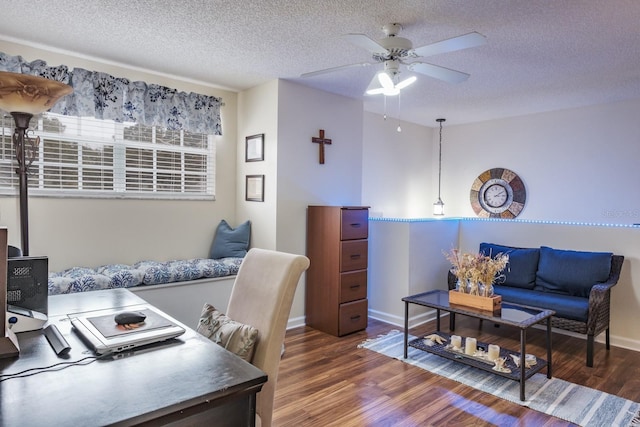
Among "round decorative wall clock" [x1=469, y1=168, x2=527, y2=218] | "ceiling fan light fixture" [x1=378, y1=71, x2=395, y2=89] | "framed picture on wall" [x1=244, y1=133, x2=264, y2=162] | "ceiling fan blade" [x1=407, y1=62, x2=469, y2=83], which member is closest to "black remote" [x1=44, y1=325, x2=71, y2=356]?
"ceiling fan light fixture" [x1=378, y1=71, x2=395, y2=89]

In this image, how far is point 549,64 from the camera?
3.29 m

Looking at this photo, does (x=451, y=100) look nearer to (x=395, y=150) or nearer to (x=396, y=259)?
(x=395, y=150)

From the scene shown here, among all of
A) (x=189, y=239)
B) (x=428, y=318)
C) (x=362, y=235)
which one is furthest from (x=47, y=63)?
(x=428, y=318)

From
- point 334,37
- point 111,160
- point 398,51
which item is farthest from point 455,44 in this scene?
point 111,160

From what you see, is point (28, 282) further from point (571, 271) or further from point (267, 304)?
point (571, 271)

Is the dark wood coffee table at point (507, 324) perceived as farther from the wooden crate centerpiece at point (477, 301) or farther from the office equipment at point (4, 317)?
the office equipment at point (4, 317)

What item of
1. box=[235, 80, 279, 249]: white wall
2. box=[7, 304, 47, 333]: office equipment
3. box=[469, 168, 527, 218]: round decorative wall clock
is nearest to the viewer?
box=[7, 304, 47, 333]: office equipment

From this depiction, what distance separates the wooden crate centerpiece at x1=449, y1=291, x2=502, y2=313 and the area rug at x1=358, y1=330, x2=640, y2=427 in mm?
496

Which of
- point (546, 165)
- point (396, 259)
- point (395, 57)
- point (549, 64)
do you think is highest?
point (549, 64)

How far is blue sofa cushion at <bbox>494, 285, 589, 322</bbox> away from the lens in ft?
10.6

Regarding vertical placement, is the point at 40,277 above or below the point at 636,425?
above

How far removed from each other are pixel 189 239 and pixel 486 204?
3935 mm

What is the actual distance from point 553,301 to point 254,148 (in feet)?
10.1

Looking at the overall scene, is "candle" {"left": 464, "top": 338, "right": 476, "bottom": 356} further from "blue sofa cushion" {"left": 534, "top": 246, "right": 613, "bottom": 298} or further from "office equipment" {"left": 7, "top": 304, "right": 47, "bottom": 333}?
"office equipment" {"left": 7, "top": 304, "right": 47, "bottom": 333}
